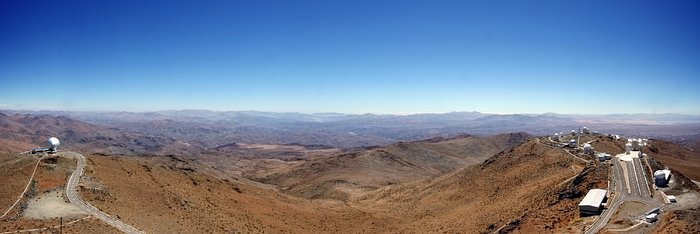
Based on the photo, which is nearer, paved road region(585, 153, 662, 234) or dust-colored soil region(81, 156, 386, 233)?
paved road region(585, 153, 662, 234)

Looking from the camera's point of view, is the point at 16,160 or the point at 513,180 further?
the point at 513,180

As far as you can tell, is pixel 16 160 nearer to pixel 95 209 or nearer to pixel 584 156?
pixel 95 209

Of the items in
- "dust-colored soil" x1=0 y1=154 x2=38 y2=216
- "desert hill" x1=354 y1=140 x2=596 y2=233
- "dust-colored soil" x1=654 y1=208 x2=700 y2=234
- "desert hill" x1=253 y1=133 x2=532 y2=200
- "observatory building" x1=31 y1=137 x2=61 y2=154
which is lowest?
"desert hill" x1=253 y1=133 x2=532 y2=200

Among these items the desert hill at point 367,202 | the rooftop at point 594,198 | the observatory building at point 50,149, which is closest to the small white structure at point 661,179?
the desert hill at point 367,202

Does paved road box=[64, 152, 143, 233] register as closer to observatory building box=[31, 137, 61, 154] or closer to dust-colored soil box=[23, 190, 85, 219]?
dust-colored soil box=[23, 190, 85, 219]

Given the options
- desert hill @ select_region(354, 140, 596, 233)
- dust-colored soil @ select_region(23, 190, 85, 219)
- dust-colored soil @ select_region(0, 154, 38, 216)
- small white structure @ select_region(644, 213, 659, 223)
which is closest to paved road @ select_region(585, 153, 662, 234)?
desert hill @ select_region(354, 140, 596, 233)

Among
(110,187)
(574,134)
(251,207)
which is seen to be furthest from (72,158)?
(574,134)
